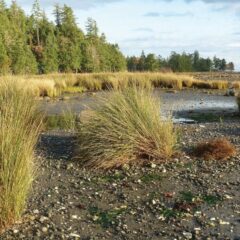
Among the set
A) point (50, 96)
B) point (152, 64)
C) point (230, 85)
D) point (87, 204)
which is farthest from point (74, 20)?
point (87, 204)

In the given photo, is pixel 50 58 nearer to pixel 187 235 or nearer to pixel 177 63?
pixel 177 63

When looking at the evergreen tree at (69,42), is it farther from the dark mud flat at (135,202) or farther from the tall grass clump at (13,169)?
the tall grass clump at (13,169)

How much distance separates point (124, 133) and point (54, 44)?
63808 mm

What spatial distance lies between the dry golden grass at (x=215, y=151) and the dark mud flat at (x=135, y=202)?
0.21 m

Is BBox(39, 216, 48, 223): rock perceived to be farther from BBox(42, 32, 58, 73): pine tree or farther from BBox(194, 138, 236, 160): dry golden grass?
BBox(42, 32, 58, 73): pine tree

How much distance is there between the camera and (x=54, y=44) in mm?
71438

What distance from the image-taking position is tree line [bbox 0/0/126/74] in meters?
62.9

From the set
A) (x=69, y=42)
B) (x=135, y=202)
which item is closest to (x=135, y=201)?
(x=135, y=202)

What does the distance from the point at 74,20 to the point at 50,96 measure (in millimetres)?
52976

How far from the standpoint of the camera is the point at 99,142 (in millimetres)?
9383

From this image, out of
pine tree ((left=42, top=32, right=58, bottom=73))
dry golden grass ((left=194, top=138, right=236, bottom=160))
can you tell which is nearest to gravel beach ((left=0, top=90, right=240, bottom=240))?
dry golden grass ((left=194, top=138, right=236, bottom=160))

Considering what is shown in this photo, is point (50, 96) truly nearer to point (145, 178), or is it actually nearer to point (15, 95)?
point (15, 95)

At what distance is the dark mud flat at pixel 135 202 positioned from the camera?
247 inches

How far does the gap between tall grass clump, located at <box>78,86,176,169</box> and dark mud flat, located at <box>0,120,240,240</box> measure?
1.07 feet
